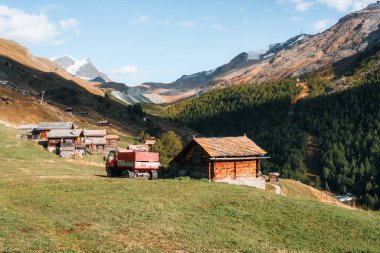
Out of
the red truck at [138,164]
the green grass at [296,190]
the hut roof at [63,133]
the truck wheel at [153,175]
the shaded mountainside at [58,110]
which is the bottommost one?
the green grass at [296,190]

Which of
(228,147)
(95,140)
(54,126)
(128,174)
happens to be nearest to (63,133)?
(54,126)

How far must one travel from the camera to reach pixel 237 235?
941 inches

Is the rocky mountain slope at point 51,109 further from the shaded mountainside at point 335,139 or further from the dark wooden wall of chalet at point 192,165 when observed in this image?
the dark wooden wall of chalet at point 192,165

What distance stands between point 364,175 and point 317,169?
19205 mm

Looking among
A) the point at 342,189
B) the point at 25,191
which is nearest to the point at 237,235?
the point at 25,191

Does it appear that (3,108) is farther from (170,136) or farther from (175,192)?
(175,192)

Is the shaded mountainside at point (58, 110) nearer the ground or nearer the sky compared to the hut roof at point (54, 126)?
nearer the sky

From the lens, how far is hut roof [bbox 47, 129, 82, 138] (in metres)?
90.9

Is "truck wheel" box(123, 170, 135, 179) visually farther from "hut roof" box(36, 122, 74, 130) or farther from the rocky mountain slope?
the rocky mountain slope

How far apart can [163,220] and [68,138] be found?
238 feet

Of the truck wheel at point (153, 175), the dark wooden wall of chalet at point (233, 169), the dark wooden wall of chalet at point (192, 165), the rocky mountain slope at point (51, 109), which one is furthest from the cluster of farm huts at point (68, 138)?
the dark wooden wall of chalet at point (233, 169)

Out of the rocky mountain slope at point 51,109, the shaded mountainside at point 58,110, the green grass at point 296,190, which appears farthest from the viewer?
the shaded mountainside at point 58,110

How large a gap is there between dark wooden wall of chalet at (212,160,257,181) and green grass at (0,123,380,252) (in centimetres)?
988

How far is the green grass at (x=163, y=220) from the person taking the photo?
20328 millimetres
